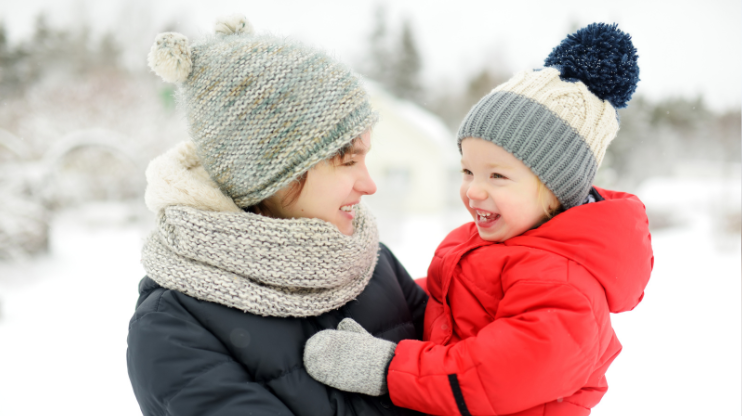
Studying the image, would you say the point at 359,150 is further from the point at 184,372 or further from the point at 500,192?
the point at 184,372

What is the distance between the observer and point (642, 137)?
16234 millimetres

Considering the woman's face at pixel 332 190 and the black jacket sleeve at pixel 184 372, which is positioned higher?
the woman's face at pixel 332 190

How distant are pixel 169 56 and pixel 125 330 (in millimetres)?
5059

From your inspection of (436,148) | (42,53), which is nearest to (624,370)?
(436,148)

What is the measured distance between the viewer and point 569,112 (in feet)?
4.76

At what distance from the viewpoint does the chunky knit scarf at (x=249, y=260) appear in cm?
119

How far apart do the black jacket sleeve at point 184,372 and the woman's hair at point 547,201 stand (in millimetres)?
1066

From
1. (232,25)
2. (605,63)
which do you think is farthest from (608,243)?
(232,25)

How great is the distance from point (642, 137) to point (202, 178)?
18561 millimetres

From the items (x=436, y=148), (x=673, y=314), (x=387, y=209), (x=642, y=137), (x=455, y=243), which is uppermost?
(x=642, y=137)

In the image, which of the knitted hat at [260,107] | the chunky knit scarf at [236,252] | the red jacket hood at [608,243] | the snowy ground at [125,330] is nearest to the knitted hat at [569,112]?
the red jacket hood at [608,243]

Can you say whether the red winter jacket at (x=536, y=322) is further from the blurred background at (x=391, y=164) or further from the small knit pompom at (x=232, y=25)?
the small knit pompom at (x=232, y=25)

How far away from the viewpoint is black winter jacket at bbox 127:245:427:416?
3.42ft

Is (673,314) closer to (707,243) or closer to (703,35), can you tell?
(707,243)
